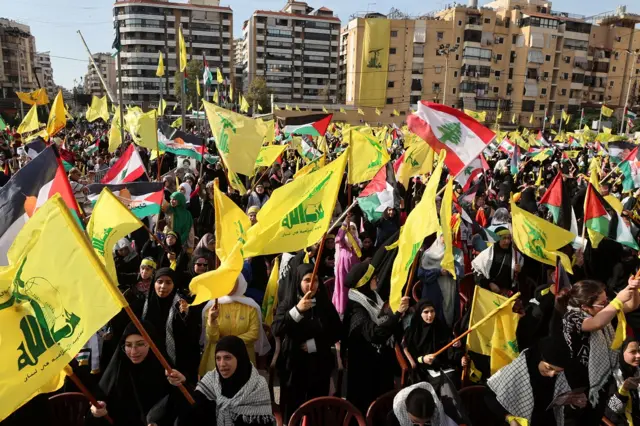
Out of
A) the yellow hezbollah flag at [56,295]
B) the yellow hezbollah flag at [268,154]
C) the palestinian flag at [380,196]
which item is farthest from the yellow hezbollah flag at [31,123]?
the yellow hezbollah flag at [56,295]

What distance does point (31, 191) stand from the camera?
3.50m

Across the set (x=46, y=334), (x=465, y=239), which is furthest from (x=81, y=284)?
(x=465, y=239)

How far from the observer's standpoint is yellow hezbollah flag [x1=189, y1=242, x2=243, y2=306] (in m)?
2.60

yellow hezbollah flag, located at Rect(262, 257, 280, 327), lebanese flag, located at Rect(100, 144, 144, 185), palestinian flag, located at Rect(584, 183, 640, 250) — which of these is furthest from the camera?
lebanese flag, located at Rect(100, 144, 144, 185)

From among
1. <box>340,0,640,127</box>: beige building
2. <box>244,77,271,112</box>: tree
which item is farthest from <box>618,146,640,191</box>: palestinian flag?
<box>340,0,640,127</box>: beige building

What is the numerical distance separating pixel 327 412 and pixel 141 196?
12.2 feet

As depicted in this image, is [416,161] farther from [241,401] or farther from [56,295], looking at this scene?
[56,295]

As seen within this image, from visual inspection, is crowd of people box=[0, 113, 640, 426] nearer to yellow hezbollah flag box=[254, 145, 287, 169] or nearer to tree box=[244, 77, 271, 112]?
yellow hezbollah flag box=[254, 145, 287, 169]

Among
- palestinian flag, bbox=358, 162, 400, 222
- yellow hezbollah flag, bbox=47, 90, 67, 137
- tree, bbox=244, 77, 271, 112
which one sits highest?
tree, bbox=244, 77, 271, 112

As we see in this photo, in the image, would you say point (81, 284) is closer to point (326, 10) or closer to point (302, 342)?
point (302, 342)

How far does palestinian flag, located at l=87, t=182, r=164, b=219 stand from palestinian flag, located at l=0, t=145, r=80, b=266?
177 cm

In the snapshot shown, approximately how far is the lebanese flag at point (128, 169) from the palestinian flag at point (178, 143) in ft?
8.91

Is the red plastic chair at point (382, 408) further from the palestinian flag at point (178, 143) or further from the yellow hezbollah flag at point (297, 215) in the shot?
the palestinian flag at point (178, 143)

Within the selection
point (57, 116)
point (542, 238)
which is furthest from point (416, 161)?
point (57, 116)
